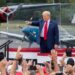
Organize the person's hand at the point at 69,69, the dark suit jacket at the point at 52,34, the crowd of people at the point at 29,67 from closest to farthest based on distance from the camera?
1. the crowd of people at the point at 29,67
2. the person's hand at the point at 69,69
3. the dark suit jacket at the point at 52,34

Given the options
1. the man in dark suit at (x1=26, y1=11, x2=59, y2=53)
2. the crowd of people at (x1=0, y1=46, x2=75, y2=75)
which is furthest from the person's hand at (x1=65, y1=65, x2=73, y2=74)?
the man in dark suit at (x1=26, y1=11, x2=59, y2=53)

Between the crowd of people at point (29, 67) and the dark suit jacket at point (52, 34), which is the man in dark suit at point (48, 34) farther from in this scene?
the crowd of people at point (29, 67)

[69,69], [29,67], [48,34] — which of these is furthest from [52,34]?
[69,69]

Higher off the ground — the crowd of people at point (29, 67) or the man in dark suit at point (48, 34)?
the crowd of people at point (29, 67)

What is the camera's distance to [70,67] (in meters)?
10.4

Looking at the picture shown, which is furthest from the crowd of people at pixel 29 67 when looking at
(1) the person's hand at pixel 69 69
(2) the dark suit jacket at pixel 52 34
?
(2) the dark suit jacket at pixel 52 34

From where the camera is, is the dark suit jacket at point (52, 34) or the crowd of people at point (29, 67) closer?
the crowd of people at point (29, 67)

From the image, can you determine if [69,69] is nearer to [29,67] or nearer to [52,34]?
[29,67]

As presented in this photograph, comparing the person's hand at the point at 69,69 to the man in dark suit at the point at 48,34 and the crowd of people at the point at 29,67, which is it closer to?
the crowd of people at the point at 29,67

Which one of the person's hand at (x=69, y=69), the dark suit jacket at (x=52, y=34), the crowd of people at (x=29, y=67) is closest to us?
the crowd of people at (x=29, y=67)

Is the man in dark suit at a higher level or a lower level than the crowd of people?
lower

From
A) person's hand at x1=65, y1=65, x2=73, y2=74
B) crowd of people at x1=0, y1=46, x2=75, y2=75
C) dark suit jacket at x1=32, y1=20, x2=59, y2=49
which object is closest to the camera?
crowd of people at x1=0, y1=46, x2=75, y2=75

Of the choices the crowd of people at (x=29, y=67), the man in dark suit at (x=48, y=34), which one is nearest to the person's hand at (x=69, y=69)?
the crowd of people at (x=29, y=67)

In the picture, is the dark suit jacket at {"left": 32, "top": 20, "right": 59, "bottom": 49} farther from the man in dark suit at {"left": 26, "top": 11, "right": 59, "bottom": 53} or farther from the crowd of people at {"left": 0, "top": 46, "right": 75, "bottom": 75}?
the crowd of people at {"left": 0, "top": 46, "right": 75, "bottom": 75}
